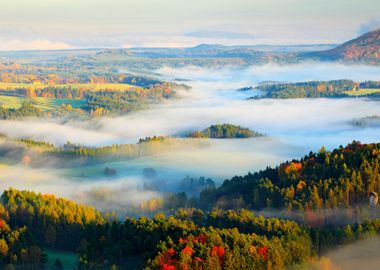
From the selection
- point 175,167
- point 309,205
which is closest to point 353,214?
point 309,205

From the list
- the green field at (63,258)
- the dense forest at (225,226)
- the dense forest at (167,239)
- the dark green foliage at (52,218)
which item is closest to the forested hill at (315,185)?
the dense forest at (225,226)

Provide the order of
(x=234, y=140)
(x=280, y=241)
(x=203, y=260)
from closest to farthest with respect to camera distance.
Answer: (x=203, y=260)
(x=280, y=241)
(x=234, y=140)

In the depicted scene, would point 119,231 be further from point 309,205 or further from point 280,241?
point 309,205

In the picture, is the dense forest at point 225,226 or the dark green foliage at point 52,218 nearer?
the dense forest at point 225,226

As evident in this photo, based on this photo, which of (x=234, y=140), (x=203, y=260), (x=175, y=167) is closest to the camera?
(x=203, y=260)

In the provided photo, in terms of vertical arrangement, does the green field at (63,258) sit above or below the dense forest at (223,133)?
above

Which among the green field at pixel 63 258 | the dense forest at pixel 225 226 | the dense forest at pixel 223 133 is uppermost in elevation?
the dense forest at pixel 225 226

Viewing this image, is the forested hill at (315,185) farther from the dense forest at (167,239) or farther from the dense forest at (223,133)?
the dense forest at (223,133)
